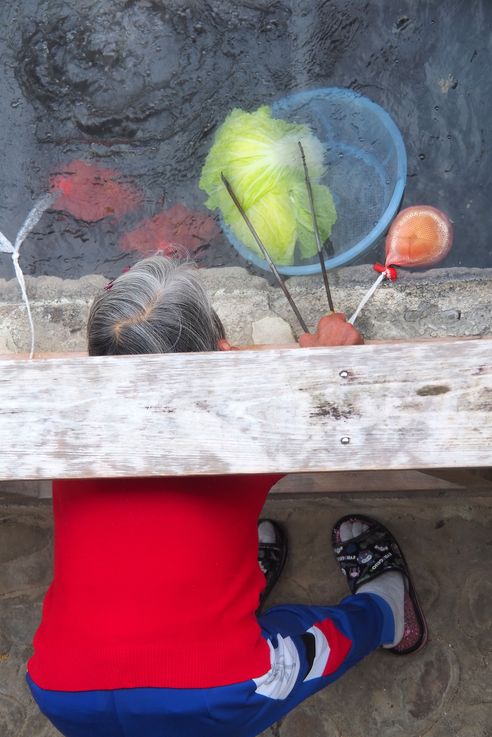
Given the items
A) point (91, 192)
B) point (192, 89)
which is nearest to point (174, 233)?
point (91, 192)

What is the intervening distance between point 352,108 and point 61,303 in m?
1.45

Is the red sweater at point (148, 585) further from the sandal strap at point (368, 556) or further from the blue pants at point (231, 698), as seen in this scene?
the sandal strap at point (368, 556)

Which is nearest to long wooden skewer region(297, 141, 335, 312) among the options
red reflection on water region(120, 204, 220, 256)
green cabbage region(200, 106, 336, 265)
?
green cabbage region(200, 106, 336, 265)

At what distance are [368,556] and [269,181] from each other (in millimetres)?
1568

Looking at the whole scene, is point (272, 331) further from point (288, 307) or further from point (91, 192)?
point (91, 192)

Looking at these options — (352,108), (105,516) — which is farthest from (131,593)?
(352,108)

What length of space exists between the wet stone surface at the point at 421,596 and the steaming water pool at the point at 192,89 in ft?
3.45

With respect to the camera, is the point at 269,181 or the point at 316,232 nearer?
the point at 316,232

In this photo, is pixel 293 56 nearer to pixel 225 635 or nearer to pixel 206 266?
pixel 206 266

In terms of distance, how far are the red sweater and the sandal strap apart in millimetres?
884

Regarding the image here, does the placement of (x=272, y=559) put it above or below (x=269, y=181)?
below

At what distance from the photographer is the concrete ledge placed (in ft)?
8.00

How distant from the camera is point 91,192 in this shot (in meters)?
2.81

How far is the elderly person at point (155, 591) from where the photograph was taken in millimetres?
1738
